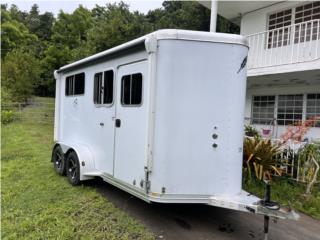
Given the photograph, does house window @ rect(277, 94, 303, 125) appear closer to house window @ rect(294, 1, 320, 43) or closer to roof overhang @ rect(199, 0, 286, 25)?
house window @ rect(294, 1, 320, 43)

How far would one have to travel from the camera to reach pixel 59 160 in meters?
7.58

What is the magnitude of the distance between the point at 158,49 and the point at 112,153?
205 centimetres

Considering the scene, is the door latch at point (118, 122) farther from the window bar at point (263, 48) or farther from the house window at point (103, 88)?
the window bar at point (263, 48)

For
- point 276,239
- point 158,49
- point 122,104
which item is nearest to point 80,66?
point 122,104

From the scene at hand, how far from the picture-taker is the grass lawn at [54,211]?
4.34 metres

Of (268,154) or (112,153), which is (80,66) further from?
(268,154)

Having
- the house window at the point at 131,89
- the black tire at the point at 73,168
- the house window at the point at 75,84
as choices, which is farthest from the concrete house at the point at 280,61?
the black tire at the point at 73,168

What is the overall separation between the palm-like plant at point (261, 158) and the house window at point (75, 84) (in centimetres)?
377

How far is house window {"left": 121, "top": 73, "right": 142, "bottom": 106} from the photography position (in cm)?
477

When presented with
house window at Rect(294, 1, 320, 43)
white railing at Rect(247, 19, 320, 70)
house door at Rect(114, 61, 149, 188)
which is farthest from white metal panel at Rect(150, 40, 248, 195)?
house window at Rect(294, 1, 320, 43)

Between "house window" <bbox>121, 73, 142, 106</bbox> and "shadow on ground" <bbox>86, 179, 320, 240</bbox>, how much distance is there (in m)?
1.79

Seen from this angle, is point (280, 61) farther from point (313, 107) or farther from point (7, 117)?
point (7, 117)

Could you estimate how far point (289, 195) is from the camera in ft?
20.5

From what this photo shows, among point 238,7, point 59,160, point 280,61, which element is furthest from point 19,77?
point 280,61
